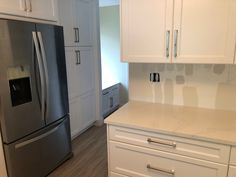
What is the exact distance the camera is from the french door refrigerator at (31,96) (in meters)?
1.76

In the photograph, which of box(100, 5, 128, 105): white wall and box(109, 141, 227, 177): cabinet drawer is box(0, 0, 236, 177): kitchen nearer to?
box(109, 141, 227, 177): cabinet drawer

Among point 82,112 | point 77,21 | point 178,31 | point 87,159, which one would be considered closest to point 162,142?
point 178,31

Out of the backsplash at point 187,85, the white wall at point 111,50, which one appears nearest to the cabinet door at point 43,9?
the backsplash at point 187,85

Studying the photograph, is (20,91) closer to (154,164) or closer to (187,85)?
(154,164)

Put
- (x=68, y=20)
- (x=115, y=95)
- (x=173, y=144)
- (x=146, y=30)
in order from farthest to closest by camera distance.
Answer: (x=115, y=95) → (x=68, y=20) → (x=146, y=30) → (x=173, y=144)

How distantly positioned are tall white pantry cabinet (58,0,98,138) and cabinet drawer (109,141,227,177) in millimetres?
1496

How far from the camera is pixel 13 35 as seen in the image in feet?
5.79

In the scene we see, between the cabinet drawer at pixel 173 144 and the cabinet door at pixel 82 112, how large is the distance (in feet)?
4.94

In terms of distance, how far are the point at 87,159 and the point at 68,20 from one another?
1.96 meters

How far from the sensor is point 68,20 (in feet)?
9.33

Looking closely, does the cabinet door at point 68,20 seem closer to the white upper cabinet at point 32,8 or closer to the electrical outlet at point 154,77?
the white upper cabinet at point 32,8

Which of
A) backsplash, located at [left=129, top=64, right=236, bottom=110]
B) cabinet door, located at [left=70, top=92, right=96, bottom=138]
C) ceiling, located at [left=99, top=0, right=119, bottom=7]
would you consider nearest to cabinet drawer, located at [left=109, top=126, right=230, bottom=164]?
backsplash, located at [left=129, top=64, right=236, bottom=110]

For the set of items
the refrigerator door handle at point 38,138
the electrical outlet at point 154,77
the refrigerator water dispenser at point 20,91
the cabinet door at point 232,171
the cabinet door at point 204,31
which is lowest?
the refrigerator door handle at point 38,138

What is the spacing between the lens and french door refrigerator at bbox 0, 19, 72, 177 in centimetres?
176
